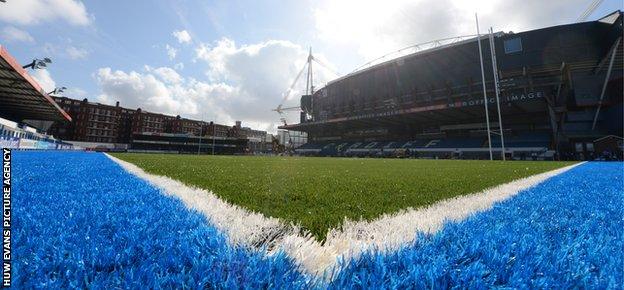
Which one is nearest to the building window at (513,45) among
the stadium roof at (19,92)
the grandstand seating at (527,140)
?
the grandstand seating at (527,140)

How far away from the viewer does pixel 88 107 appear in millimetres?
82438

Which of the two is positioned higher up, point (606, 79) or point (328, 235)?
point (606, 79)

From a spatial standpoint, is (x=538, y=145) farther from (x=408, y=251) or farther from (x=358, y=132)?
(x=408, y=251)

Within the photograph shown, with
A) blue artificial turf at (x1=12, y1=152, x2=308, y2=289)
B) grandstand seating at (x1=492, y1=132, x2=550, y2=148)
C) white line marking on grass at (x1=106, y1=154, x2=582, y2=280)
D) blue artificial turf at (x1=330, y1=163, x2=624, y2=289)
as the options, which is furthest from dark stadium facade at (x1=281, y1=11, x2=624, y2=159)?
blue artificial turf at (x1=12, y1=152, x2=308, y2=289)

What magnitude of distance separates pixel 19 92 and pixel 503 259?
91.4ft

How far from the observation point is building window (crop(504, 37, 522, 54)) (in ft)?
139

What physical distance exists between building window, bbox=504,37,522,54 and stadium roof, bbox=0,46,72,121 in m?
51.5

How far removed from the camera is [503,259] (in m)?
1.15

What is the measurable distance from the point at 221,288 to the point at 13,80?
76.8 feet

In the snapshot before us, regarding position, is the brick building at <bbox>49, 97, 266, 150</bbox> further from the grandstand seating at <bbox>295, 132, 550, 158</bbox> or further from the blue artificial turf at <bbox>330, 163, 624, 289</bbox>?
the blue artificial turf at <bbox>330, 163, 624, 289</bbox>

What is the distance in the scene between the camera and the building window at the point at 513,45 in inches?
1666

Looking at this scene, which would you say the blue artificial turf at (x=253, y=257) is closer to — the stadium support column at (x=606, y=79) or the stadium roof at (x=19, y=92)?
the stadium roof at (x=19, y=92)

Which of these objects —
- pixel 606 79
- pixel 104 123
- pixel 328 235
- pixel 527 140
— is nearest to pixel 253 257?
pixel 328 235

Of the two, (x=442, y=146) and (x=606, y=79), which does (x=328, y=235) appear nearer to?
(x=442, y=146)
